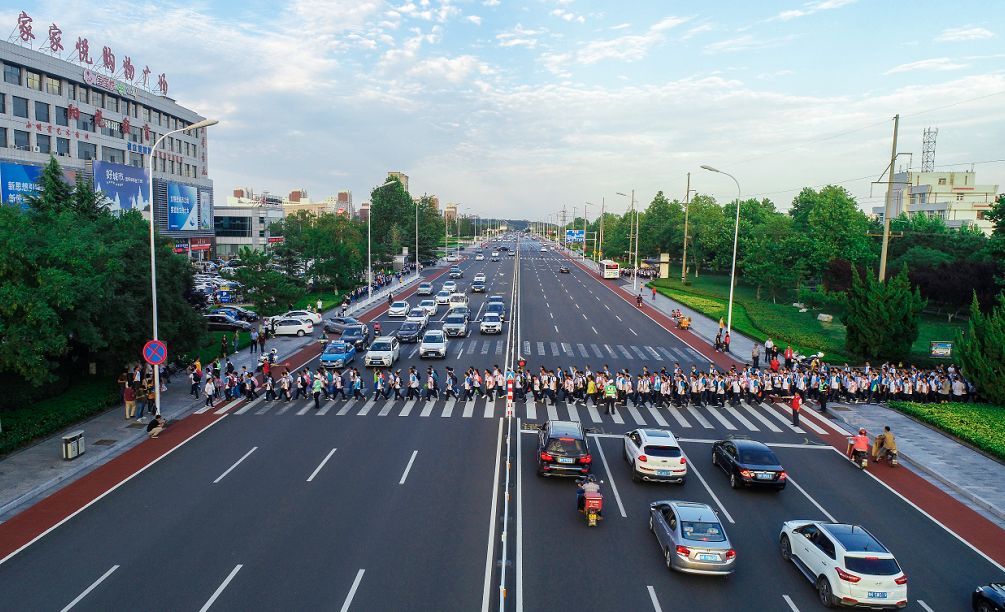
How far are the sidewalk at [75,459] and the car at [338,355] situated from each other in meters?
6.55

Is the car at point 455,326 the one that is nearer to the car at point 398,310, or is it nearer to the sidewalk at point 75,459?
the car at point 398,310

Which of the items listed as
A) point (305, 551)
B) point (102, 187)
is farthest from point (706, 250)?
point (305, 551)

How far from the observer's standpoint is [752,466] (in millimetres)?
17672

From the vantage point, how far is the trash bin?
63.2ft

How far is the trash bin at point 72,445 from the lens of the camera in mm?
19266

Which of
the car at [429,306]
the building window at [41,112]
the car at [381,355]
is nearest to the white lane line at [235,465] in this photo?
the car at [381,355]

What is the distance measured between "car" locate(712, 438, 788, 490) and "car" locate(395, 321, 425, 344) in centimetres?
2610

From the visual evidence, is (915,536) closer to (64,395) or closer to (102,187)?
(64,395)

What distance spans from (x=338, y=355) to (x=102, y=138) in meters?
49.2

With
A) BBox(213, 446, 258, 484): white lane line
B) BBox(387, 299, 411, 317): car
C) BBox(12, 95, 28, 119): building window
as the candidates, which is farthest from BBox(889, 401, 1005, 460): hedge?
BBox(12, 95, 28, 119): building window

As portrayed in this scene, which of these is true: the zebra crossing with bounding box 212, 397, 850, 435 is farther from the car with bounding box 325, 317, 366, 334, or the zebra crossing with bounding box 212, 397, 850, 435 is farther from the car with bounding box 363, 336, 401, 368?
the car with bounding box 325, 317, 366, 334

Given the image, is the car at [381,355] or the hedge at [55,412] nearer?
the hedge at [55,412]

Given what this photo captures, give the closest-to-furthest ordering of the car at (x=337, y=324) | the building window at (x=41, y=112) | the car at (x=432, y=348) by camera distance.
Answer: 1. the car at (x=432, y=348)
2. the car at (x=337, y=324)
3. the building window at (x=41, y=112)

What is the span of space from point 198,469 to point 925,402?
2881cm
